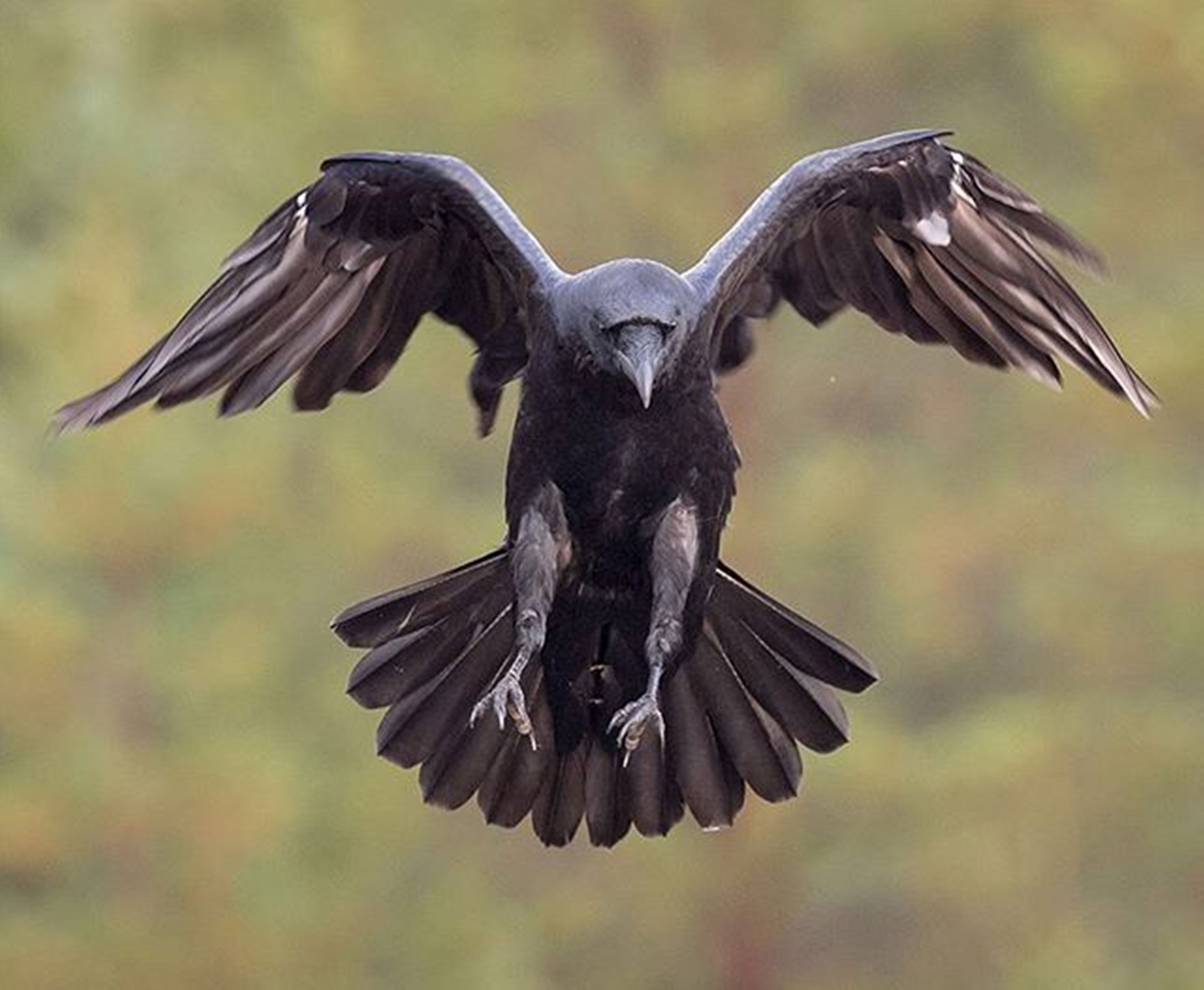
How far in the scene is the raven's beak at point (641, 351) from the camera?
25.1ft

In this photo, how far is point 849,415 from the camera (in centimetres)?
1895

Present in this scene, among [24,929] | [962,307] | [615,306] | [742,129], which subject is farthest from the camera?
[742,129]

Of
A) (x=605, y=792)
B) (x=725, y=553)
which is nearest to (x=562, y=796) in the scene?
(x=605, y=792)

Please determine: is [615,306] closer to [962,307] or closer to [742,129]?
[962,307]

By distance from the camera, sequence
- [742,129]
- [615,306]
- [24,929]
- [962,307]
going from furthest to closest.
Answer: [742,129], [24,929], [962,307], [615,306]

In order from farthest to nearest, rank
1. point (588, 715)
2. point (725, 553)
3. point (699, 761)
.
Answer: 1. point (725, 553)
2. point (699, 761)
3. point (588, 715)

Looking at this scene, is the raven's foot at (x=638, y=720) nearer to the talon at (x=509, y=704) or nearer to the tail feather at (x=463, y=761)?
the talon at (x=509, y=704)

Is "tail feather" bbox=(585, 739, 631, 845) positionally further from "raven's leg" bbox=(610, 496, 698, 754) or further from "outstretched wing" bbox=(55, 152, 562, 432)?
"outstretched wing" bbox=(55, 152, 562, 432)

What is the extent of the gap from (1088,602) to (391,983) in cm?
430

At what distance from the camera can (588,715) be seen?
8578 millimetres

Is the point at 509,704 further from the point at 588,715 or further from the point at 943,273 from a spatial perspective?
the point at 943,273

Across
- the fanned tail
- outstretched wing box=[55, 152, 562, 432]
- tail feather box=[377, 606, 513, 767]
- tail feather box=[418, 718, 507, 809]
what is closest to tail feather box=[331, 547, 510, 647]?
the fanned tail

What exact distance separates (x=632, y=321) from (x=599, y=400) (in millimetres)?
325

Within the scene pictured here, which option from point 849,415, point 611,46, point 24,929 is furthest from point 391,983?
point 611,46
